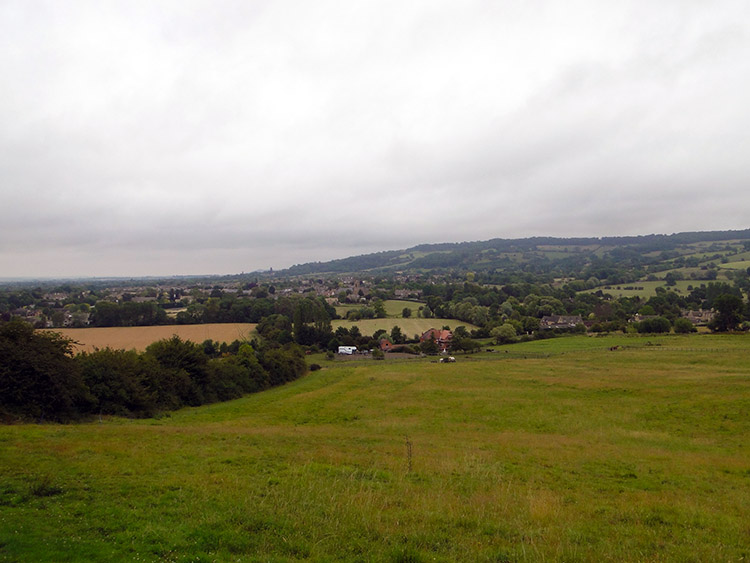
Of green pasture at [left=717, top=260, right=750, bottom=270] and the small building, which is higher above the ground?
green pasture at [left=717, top=260, right=750, bottom=270]

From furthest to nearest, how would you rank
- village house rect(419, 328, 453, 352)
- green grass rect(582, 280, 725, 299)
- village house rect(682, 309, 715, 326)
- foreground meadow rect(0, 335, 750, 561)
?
green grass rect(582, 280, 725, 299) < village house rect(682, 309, 715, 326) < village house rect(419, 328, 453, 352) < foreground meadow rect(0, 335, 750, 561)

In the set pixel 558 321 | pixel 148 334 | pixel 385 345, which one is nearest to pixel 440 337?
pixel 385 345

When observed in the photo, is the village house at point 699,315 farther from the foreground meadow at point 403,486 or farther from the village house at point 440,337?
the foreground meadow at point 403,486

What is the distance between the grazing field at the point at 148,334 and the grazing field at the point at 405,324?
963 inches

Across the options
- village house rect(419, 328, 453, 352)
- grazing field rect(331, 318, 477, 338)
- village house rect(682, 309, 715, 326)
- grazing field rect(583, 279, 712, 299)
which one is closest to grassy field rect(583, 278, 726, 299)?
grazing field rect(583, 279, 712, 299)

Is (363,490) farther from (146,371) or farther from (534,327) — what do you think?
(534,327)

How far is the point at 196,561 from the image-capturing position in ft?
23.3

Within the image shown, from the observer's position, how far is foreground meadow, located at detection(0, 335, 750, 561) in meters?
8.03

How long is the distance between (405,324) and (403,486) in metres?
89.9

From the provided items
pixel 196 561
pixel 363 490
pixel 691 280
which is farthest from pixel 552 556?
pixel 691 280

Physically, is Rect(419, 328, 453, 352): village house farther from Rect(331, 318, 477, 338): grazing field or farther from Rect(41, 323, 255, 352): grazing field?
Rect(41, 323, 255, 352): grazing field

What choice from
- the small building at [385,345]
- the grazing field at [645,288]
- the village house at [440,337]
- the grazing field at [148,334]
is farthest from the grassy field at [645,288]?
the grazing field at [148,334]

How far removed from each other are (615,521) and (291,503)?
854 centimetres

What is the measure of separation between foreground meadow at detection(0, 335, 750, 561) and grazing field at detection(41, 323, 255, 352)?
5524 centimetres
